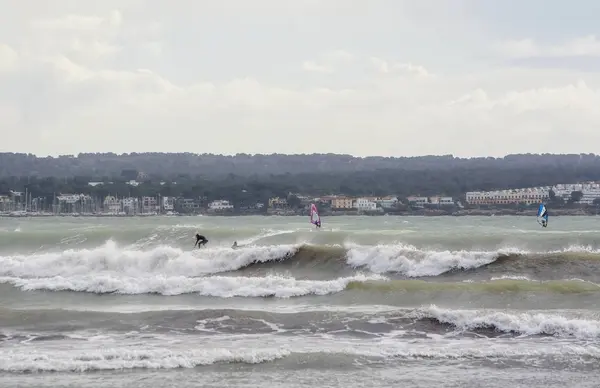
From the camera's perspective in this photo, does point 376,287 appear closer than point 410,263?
Yes

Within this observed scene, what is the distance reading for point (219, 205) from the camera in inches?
4309

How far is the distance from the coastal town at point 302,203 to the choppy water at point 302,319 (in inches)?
2798

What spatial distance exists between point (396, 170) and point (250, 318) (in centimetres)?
11664

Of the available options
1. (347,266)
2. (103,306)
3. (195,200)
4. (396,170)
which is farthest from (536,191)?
(103,306)

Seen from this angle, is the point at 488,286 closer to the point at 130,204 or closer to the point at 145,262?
the point at 145,262

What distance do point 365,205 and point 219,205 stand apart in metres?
19.0

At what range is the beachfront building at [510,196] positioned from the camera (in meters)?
102

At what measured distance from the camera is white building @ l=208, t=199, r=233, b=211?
355 ft

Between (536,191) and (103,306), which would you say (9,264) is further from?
(536,191)

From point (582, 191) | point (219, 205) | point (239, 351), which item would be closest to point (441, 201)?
point (582, 191)

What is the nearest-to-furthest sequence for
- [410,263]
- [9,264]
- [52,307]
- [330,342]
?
[330,342] → [52,307] → [410,263] → [9,264]

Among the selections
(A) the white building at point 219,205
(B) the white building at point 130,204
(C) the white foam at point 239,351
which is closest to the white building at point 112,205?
(B) the white building at point 130,204

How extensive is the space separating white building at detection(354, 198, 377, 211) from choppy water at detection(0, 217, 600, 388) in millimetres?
72037

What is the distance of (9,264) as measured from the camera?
1184 inches
